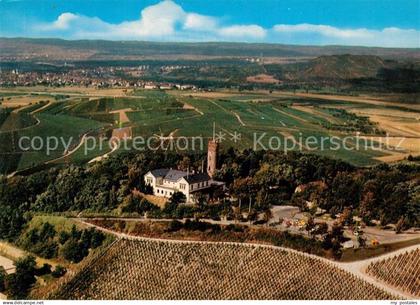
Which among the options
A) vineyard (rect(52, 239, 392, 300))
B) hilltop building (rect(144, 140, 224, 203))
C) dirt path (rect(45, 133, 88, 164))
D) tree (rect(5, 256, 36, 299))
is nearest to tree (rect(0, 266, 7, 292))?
tree (rect(5, 256, 36, 299))

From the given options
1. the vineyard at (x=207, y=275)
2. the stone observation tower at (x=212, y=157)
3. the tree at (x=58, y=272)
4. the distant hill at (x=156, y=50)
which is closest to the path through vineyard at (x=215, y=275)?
the vineyard at (x=207, y=275)

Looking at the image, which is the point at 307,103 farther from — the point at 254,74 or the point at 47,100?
the point at 47,100

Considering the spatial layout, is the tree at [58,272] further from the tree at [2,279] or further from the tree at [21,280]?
the tree at [2,279]

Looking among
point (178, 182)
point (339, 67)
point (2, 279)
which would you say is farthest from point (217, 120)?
point (2, 279)

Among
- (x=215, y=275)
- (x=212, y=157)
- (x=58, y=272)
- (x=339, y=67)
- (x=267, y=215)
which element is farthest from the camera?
(x=339, y=67)

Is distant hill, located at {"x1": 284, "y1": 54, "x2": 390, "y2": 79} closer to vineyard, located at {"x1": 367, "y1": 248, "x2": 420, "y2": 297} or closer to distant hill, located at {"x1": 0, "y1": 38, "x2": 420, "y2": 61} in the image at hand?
distant hill, located at {"x1": 0, "y1": 38, "x2": 420, "y2": 61}

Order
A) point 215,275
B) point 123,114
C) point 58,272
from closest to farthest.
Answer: point 215,275
point 58,272
point 123,114

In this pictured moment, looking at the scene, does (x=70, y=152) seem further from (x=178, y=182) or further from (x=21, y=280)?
(x=21, y=280)
